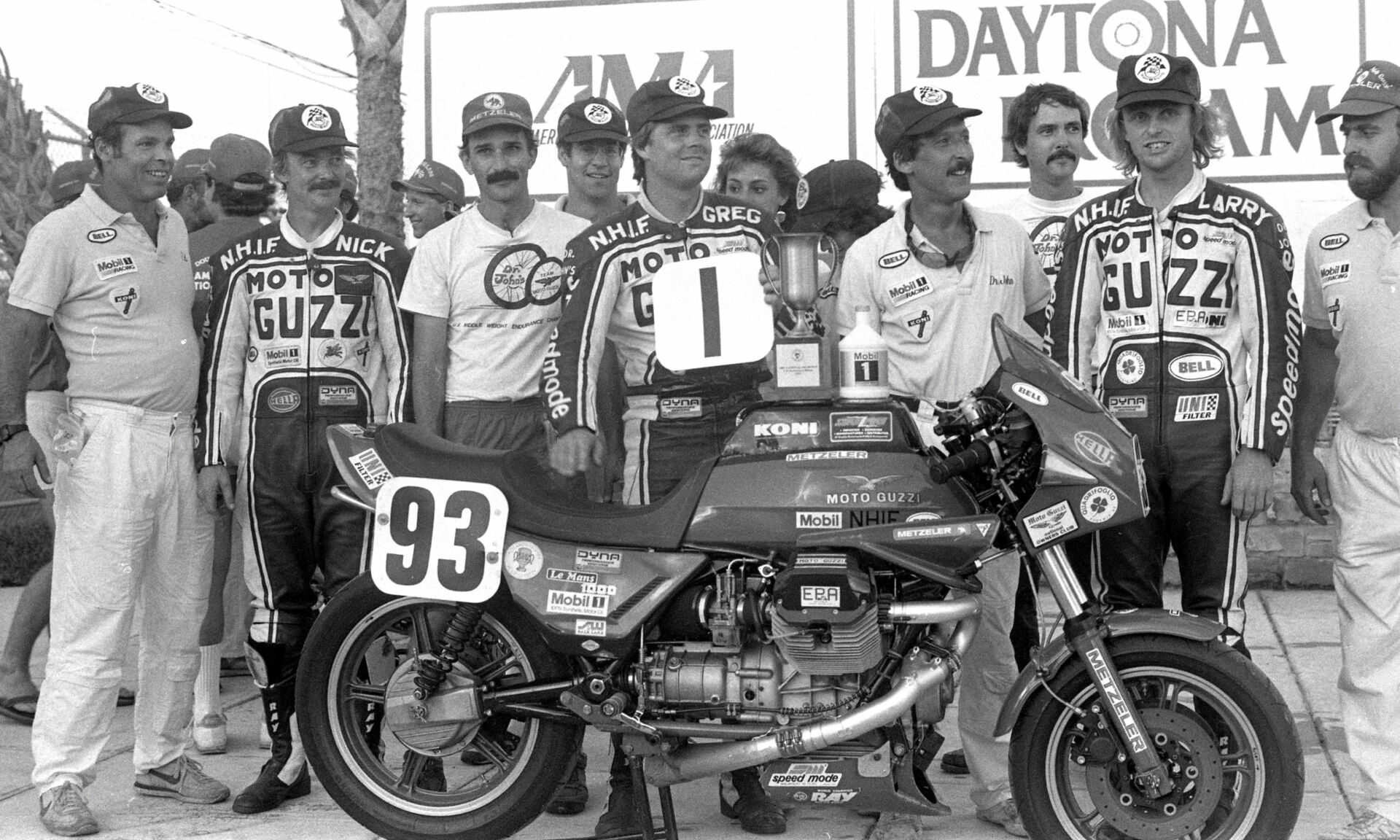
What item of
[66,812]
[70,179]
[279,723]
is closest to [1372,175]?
[279,723]

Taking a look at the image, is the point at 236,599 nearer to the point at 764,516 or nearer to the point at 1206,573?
the point at 764,516

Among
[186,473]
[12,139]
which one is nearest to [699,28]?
[186,473]

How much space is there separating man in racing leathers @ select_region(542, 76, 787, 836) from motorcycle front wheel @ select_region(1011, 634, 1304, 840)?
0.98 meters

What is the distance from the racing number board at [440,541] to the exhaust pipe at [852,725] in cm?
74

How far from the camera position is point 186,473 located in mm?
4871

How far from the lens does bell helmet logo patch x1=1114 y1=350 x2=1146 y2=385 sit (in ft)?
14.7

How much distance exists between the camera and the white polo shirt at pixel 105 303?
15.3ft

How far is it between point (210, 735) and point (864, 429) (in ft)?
8.97

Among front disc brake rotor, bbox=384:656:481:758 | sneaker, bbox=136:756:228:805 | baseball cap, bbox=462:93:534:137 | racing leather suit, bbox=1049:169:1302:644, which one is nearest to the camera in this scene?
front disc brake rotor, bbox=384:656:481:758

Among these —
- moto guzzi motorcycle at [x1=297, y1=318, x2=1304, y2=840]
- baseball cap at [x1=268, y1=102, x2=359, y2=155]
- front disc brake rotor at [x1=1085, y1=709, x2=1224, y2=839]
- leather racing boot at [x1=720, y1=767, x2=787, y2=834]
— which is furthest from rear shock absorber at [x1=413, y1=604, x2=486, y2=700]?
front disc brake rotor at [x1=1085, y1=709, x2=1224, y2=839]

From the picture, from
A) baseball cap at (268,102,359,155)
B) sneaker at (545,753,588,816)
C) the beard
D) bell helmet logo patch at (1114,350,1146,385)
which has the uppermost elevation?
baseball cap at (268,102,359,155)

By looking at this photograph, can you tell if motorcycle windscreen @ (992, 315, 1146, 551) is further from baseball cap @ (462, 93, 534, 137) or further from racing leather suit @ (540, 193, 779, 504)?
baseball cap @ (462, 93, 534, 137)

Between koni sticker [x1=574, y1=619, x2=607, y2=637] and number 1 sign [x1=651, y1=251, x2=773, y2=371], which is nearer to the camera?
koni sticker [x1=574, y1=619, x2=607, y2=637]

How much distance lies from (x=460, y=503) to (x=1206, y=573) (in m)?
2.03
